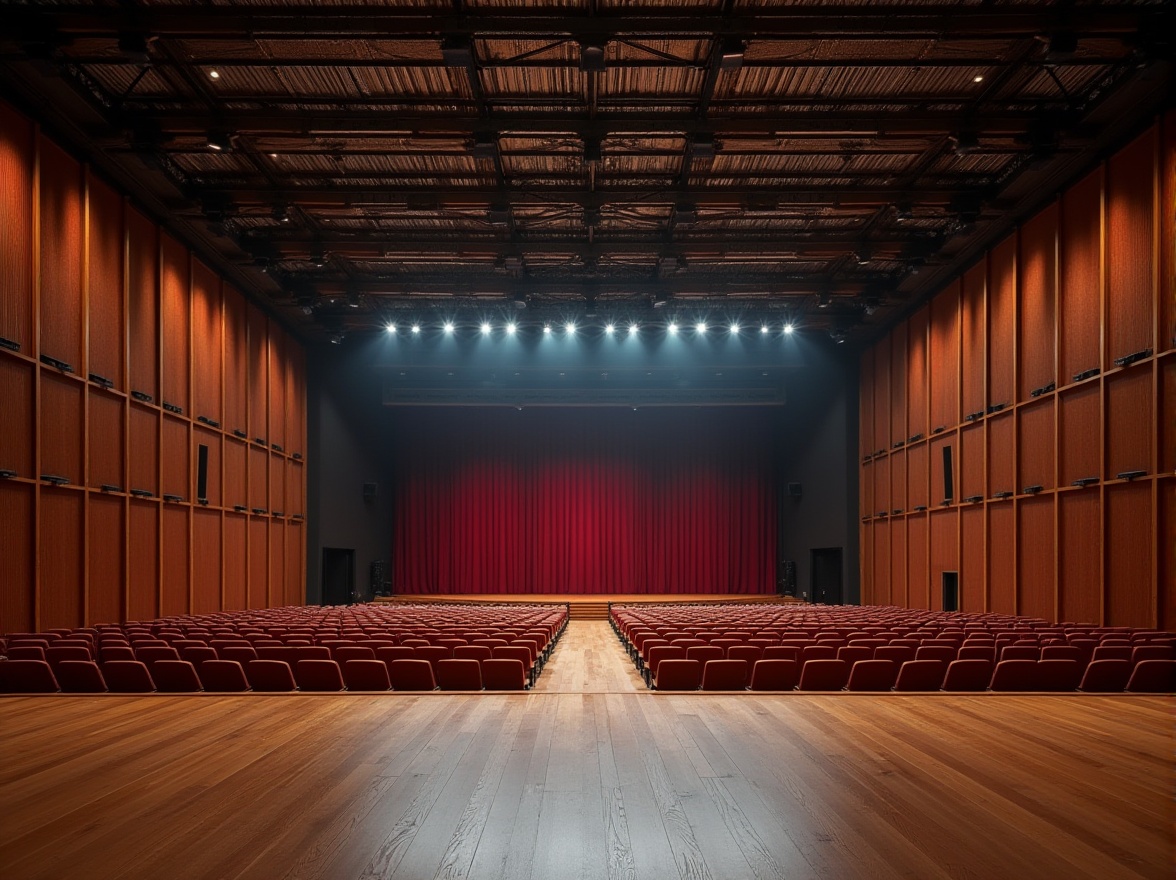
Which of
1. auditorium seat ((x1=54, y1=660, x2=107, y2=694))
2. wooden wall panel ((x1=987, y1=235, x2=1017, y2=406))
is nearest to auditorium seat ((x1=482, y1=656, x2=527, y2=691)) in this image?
auditorium seat ((x1=54, y1=660, x2=107, y2=694))

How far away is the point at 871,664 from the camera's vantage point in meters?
8.73

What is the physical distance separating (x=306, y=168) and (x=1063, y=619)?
14.4 m

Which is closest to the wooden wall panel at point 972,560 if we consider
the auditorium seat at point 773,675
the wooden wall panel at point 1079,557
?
the wooden wall panel at point 1079,557

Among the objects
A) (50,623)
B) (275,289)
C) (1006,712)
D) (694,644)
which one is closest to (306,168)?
(275,289)

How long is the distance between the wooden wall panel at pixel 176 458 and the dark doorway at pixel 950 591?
615 inches

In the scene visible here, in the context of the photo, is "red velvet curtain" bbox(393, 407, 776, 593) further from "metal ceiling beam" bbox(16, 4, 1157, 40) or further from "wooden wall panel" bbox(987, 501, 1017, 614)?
"metal ceiling beam" bbox(16, 4, 1157, 40)

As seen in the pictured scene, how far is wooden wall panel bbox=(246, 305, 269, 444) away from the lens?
21750 mm

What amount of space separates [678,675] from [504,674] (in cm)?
165

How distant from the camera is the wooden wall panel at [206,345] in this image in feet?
61.7

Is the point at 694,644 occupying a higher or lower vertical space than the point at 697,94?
lower

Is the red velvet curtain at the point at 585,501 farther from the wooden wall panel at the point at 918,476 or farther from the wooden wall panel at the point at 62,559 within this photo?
the wooden wall panel at the point at 62,559

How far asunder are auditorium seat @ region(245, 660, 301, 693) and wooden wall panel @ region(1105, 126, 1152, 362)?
1184 centimetres

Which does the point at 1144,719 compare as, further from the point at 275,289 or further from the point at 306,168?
the point at 275,289

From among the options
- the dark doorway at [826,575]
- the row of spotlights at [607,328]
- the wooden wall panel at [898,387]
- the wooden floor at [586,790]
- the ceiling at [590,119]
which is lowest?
the dark doorway at [826,575]
